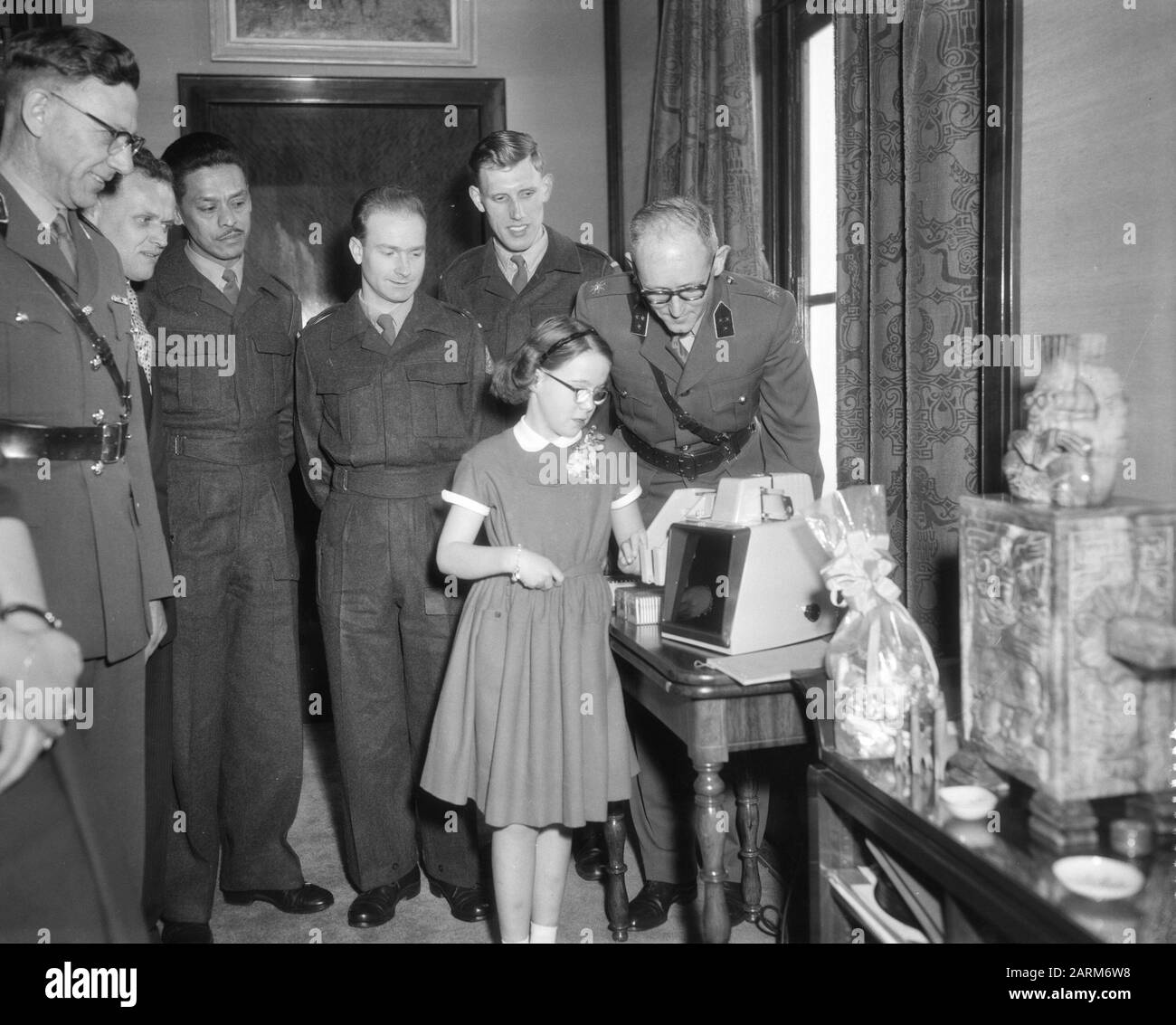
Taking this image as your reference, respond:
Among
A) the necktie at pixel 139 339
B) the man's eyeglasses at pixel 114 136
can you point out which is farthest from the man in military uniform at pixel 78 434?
the necktie at pixel 139 339

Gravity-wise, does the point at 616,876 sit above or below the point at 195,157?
below

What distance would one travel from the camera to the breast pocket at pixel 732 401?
8.93ft

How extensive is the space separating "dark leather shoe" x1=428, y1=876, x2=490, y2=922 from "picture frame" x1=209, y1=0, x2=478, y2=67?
375cm

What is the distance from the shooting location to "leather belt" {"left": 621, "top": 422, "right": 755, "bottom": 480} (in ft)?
9.06

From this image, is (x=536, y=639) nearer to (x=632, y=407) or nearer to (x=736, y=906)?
(x=632, y=407)

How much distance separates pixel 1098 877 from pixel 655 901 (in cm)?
185

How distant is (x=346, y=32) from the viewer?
4.88 metres

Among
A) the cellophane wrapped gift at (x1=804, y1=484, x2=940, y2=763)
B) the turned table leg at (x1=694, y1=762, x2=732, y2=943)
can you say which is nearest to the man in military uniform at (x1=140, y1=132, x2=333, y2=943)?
the turned table leg at (x1=694, y1=762, x2=732, y2=943)

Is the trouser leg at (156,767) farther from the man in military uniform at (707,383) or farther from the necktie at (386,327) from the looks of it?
the man in military uniform at (707,383)

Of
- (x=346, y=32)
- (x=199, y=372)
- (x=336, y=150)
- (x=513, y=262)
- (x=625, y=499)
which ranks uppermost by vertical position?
(x=346, y=32)

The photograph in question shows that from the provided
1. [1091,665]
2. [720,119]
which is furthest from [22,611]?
[720,119]

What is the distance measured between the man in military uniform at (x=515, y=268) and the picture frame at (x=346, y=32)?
1.86m
